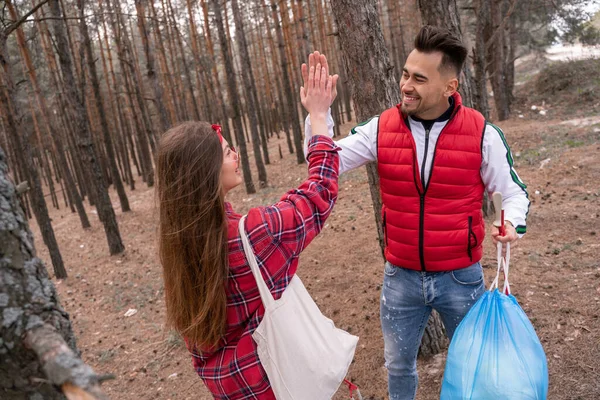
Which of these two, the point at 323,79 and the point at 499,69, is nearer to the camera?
the point at 323,79

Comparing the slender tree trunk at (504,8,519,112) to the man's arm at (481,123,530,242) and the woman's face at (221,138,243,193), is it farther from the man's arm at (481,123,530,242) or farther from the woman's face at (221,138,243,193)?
the woman's face at (221,138,243,193)

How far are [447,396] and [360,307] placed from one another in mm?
2606

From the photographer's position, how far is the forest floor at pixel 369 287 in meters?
3.40

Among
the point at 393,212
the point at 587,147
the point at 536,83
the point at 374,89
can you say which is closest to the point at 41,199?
the point at 374,89

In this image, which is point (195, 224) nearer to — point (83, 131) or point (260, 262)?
point (260, 262)

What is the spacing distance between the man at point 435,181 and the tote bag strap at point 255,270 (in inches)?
33.4

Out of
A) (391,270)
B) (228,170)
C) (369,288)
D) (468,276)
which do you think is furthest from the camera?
(369,288)

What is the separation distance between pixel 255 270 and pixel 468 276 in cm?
122

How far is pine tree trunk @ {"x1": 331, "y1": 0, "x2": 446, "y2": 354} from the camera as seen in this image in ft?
10.0

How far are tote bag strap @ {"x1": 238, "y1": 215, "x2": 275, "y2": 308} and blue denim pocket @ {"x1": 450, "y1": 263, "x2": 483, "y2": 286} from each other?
1090 millimetres

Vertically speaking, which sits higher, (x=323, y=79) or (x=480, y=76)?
(x=323, y=79)

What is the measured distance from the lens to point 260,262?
5.21ft

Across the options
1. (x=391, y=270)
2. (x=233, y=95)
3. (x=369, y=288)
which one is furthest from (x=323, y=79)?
(x=233, y=95)

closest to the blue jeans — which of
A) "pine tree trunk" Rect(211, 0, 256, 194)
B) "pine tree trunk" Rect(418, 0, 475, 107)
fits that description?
"pine tree trunk" Rect(418, 0, 475, 107)
